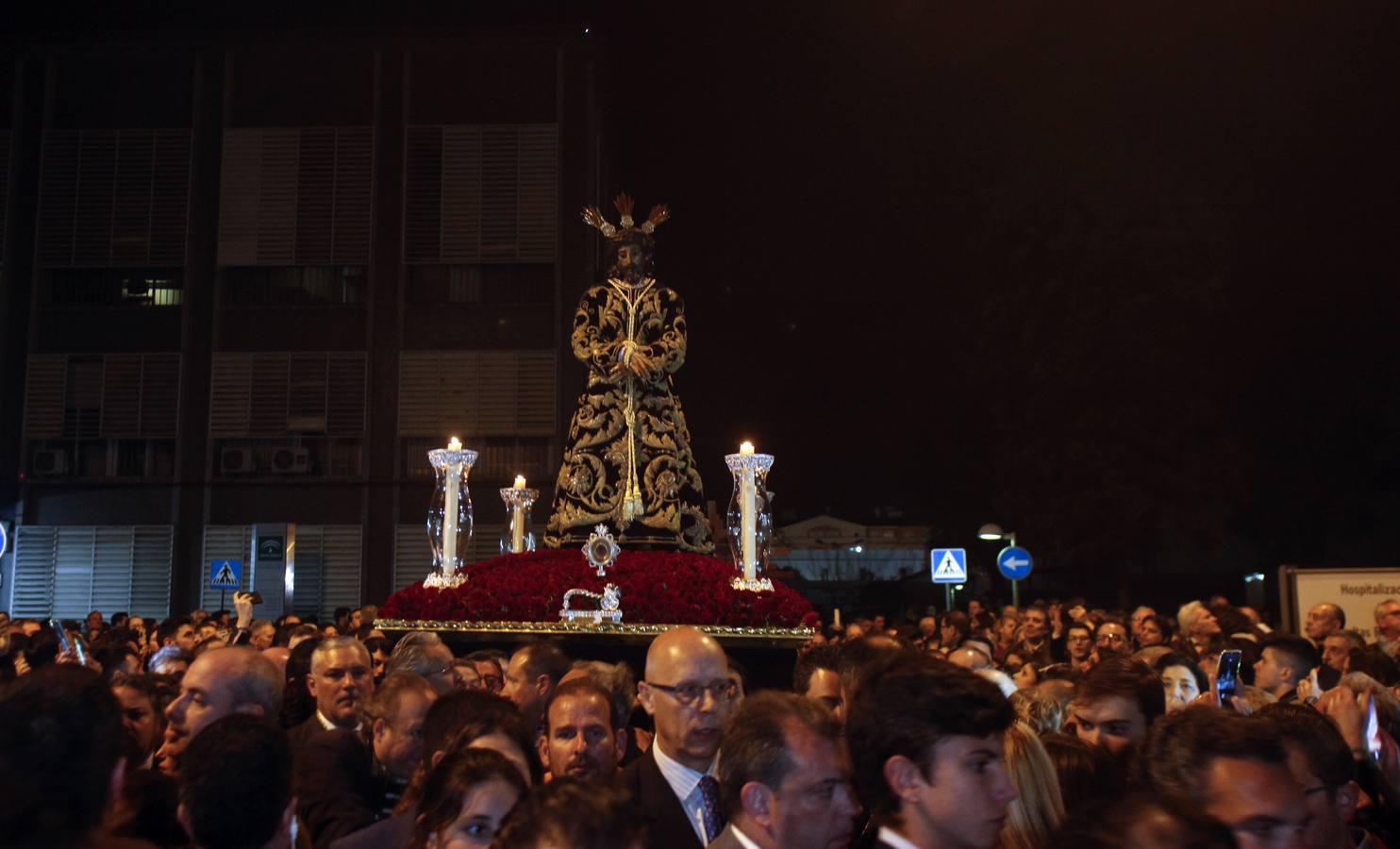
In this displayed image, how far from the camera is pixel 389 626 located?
11.0 m

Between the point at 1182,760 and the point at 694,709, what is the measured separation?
1.93 metres

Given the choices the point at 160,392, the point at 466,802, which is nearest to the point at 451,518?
the point at 466,802

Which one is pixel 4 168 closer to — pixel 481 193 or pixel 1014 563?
pixel 481 193

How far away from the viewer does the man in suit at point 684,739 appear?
4777 mm

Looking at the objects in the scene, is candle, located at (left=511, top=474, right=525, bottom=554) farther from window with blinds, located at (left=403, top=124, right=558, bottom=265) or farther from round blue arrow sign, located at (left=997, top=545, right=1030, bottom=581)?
window with blinds, located at (left=403, top=124, right=558, bottom=265)

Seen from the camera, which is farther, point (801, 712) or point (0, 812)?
point (801, 712)

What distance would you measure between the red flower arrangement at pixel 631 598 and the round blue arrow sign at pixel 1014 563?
985 centimetres

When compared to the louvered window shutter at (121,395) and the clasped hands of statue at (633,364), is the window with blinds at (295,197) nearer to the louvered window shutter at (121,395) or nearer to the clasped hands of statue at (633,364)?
the louvered window shutter at (121,395)

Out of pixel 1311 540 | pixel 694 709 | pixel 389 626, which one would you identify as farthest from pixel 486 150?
pixel 694 709

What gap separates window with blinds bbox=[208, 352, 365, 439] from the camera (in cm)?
2847

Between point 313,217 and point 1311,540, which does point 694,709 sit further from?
point 1311,540

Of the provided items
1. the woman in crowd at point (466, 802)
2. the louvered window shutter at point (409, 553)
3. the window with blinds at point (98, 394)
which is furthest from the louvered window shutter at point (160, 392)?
the woman in crowd at point (466, 802)

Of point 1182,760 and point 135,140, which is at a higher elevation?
point 135,140

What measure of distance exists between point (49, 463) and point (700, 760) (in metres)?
27.6
